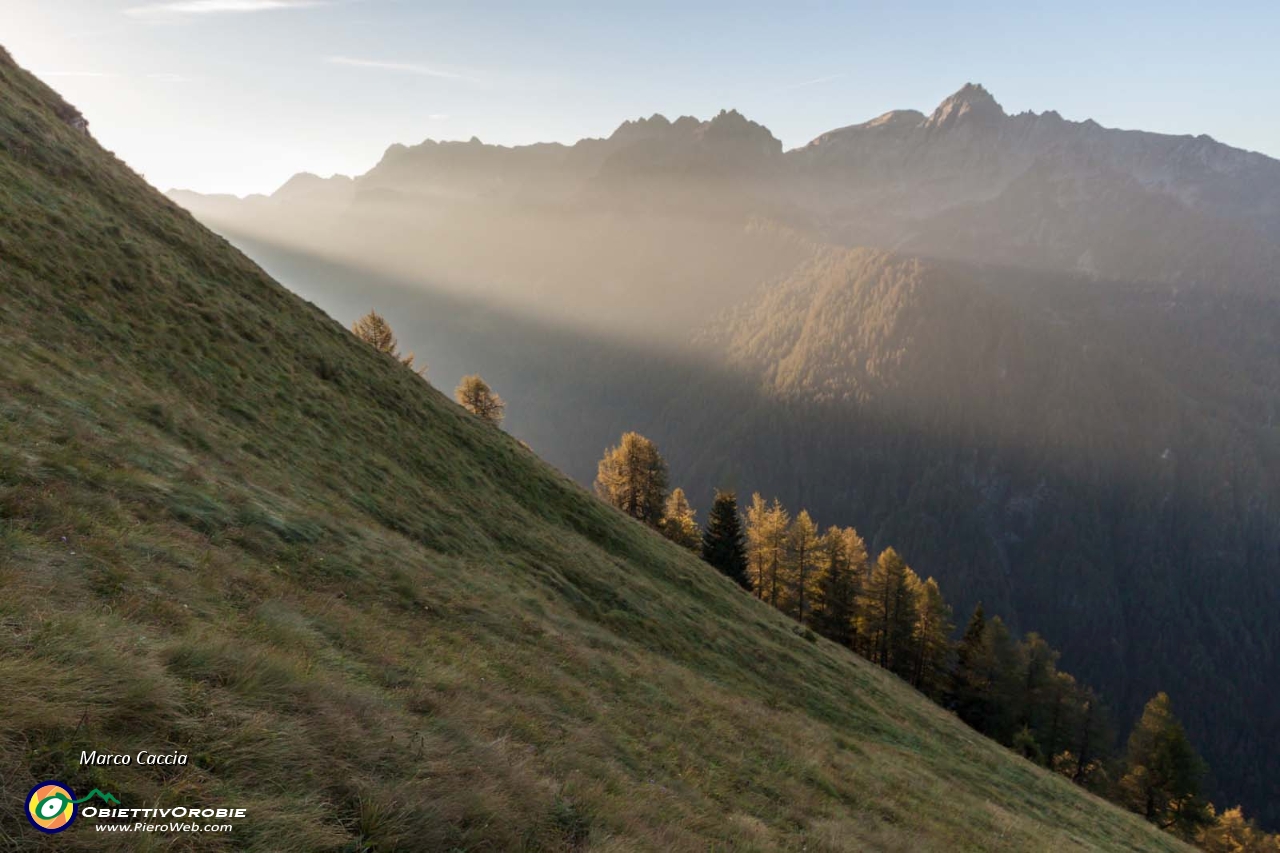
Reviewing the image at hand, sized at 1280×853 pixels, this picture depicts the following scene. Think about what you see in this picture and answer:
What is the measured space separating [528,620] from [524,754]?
316 inches

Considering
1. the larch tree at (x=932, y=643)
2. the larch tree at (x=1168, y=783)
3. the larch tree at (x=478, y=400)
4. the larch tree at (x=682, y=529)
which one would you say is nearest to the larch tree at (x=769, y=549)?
the larch tree at (x=682, y=529)

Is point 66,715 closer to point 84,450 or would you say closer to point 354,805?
point 354,805

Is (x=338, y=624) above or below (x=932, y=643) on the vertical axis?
above

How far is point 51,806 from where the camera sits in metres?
4.03

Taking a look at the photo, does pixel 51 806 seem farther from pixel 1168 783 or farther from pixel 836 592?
pixel 1168 783

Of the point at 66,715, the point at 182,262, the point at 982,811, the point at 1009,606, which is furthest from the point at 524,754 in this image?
the point at 1009,606

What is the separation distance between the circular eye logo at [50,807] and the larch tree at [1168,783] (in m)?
66.5

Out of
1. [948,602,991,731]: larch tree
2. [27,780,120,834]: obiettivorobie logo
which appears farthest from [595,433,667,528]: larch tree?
[27,780,120,834]: obiettivorobie logo

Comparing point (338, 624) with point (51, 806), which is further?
point (338, 624)

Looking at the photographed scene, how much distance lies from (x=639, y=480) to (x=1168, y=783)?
5295 cm

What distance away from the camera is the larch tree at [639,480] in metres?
63.7

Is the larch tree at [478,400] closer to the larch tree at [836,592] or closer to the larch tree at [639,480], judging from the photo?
the larch tree at [639,480]

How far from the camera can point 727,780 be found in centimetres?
1187

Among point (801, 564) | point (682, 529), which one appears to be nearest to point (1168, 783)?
point (801, 564)
